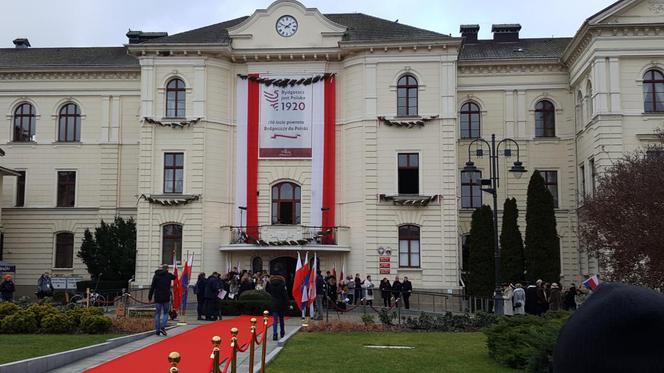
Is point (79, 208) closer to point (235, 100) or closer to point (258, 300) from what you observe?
point (235, 100)

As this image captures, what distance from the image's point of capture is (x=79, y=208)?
4425cm

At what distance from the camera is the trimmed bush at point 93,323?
18.7 m

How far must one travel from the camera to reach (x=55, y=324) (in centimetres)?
1859

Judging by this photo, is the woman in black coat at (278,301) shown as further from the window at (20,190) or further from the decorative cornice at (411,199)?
the window at (20,190)

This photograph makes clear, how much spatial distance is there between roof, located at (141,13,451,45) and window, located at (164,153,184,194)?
6.11m

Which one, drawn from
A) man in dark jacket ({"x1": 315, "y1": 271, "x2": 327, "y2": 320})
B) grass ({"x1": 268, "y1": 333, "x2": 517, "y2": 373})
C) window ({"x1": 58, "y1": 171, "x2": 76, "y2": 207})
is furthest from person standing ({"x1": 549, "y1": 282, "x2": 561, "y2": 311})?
window ({"x1": 58, "y1": 171, "x2": 76, "y2": 207})

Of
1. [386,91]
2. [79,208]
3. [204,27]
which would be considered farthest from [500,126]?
[79,208]

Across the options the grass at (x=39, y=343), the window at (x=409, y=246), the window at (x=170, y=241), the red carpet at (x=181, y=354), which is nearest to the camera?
the red carpet at (x=181, y=354)

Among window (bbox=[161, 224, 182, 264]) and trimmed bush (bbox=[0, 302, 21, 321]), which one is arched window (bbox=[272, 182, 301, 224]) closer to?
window (bbox=[161, 224, 182, 264])

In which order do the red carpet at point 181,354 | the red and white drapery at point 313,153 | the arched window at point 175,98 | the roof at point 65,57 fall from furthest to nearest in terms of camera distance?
the roof at point 65,57, the arched window at point 175,98, the red and white drapery at point 313,153, the red carpet at point 181,354

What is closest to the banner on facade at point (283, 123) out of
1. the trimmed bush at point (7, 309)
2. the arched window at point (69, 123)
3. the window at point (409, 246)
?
the window at point (409, 246)

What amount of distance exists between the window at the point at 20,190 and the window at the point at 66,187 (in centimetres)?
211

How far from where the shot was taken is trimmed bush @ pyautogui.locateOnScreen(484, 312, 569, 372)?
10797 millimetres

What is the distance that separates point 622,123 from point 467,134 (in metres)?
9.70
